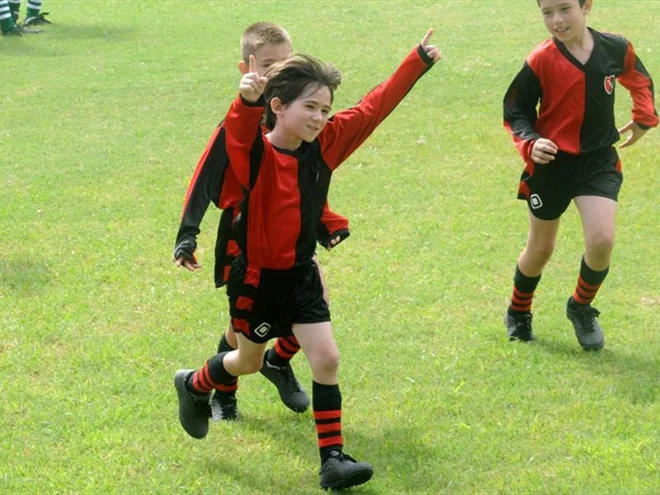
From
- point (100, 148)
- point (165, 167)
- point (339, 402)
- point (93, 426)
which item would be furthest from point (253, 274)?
point (100, 148)

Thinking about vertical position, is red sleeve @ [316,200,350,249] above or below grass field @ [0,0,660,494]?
above

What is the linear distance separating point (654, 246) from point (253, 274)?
12.5ft

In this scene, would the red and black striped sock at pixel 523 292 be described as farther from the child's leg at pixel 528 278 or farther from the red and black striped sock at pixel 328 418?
the red and black striped sock at pixel 328 418

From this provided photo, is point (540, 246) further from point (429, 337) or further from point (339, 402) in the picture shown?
point (339, 402)

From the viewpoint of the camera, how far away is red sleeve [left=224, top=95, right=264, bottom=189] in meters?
4.34

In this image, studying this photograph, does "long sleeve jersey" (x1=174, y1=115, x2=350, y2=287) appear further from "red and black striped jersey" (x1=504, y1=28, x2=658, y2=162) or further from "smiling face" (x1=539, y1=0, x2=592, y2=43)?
"smiling face" (x1=539, y1=0, x2=592, y2=43)

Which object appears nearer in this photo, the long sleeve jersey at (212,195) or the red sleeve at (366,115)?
the long sleeve jersey at (212,195)

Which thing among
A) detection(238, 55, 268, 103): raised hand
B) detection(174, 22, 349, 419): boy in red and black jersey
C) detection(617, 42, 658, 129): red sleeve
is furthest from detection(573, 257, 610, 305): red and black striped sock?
detection(238, 55, 268, 103): raised hand

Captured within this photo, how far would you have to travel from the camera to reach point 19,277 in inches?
293

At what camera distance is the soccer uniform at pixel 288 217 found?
468 centimetres

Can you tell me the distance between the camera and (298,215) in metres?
4.72

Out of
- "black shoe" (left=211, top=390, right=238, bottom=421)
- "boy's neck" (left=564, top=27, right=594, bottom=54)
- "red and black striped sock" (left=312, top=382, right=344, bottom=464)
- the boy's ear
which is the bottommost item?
"black shoe" (left=211, top=390, right=238, bottom=421)

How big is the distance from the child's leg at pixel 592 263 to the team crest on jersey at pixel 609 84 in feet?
1.73

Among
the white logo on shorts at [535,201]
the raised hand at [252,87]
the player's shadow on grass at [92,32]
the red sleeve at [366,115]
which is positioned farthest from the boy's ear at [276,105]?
the player's shadow on grass at [92,32]
